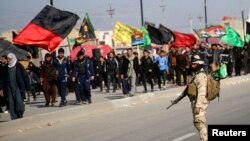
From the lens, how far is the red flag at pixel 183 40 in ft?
102

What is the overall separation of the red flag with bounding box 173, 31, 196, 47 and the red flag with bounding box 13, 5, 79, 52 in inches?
568

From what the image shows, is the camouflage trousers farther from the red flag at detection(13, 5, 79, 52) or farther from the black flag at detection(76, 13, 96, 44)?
the black flag at detection(76, 13, 96, 44)

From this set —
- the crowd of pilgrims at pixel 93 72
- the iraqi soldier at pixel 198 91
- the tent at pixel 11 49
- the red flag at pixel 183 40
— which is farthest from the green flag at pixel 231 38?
the iraqi soldier at pixel 198 91

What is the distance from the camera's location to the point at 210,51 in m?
26.0

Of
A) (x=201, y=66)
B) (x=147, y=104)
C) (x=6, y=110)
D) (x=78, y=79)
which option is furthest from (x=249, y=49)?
(x=201, y=66)

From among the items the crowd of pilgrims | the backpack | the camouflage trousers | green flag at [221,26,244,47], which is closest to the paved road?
the crowd of pilgrims

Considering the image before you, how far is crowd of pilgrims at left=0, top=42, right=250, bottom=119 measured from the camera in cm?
1392

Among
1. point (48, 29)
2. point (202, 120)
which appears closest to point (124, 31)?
point (48, 29)

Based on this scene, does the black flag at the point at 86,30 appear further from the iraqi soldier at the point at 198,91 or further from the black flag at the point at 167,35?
the iraqi soldier at the point at 198,91

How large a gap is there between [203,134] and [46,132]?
5.31m

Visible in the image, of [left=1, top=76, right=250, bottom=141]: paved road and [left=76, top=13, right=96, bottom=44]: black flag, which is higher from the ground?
[left=76, top=13, right=96, bottom=44]: black flag

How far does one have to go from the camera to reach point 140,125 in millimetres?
12359

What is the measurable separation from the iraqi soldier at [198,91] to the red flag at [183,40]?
23.1 meters

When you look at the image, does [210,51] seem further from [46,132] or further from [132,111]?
[46,132]
